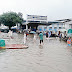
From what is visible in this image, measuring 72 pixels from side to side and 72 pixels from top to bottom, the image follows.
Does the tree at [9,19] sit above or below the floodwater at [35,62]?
above

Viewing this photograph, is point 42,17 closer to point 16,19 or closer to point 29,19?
point 29,19

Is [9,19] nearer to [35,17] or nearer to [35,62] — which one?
[35,17]

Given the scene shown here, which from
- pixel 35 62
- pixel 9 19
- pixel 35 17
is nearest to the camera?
pixel 35 62

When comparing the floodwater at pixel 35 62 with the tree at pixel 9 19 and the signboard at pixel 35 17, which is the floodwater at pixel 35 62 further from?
the signboard at pixel 35 17

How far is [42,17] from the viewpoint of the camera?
69875 millimetres

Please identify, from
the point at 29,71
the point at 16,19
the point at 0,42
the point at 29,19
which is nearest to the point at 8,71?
the point at 29,71

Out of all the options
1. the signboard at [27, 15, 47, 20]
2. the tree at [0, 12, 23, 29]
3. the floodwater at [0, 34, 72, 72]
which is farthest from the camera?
the signboard at [27, 15, 47, 20]

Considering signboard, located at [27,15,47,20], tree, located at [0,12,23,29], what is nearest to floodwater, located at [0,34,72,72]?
tree, located at [0,12,23,29]

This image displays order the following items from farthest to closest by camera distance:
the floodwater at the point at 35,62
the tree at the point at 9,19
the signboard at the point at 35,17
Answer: the signboard at the point at 35,17, the tree at the point at 9,19, the floodwater at the point at 35,62

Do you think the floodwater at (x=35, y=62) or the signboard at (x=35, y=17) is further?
the signboard at (x=35, y=17)

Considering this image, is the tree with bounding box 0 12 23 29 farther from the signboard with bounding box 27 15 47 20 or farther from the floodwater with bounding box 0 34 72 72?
the floodwater with bounding box 0 34 72 72

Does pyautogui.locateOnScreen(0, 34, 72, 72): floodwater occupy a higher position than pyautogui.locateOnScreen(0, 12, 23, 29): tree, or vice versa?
pyautogui.locateOnScreen(0, 12, 23, 29): tree

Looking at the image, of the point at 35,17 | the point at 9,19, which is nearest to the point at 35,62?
the point at 9,19

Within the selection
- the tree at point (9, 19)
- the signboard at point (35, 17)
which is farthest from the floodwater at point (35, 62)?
the signboard at point (35, 17)
